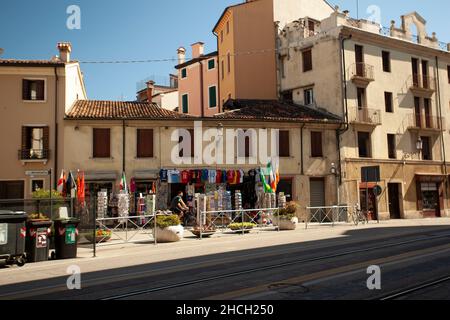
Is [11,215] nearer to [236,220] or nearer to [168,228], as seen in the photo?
[168,228]

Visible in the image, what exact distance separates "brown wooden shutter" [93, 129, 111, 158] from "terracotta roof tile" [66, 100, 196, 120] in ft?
2.89

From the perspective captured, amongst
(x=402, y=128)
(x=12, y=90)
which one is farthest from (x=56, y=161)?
(x=402, y=128)

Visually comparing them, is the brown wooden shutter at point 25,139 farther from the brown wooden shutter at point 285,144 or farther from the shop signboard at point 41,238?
the brown wooden shutter at point 285,144

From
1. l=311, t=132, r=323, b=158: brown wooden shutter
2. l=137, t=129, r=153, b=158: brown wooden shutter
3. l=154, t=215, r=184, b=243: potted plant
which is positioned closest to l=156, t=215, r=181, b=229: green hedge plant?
l=154, t=215, r=184, b=243: potted plant

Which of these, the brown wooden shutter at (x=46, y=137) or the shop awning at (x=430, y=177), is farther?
the shop awning at (x=430, y=177)

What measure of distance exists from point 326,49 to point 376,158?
8.13 metres

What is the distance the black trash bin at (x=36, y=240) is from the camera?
39.5 ft

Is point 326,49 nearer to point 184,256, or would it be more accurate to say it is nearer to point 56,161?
point 56,161

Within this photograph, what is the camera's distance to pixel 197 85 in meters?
40.6

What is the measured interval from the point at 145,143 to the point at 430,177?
2068 centimetres

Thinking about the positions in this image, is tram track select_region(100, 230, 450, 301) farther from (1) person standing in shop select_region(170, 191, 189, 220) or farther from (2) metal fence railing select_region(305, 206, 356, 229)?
(2) metal fence railing select_region(305, 206, 356, 229)

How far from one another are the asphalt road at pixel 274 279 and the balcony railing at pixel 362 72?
59.5 ft

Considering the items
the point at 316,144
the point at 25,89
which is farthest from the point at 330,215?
the point at 25,89

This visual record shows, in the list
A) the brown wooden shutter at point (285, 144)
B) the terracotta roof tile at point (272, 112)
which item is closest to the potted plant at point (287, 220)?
the brown wooden shutter at point (285, 144)
